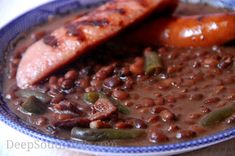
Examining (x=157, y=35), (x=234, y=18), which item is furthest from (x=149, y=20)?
(x=234, y=18)

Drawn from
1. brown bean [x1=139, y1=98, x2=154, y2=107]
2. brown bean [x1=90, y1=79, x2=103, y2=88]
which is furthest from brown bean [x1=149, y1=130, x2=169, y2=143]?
brown bean [x1=90, y1=79, x2=103, y2=88]

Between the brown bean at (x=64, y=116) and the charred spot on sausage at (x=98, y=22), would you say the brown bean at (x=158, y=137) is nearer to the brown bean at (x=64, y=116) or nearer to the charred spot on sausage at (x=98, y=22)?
the brown bean at (x=64, y=116)

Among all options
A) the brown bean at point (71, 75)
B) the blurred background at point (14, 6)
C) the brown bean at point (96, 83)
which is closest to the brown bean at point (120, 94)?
the brown bean at point (96, 83)

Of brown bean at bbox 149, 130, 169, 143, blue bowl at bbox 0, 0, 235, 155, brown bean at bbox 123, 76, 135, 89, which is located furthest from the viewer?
brown bean at bbox 123, 76, 135, 89

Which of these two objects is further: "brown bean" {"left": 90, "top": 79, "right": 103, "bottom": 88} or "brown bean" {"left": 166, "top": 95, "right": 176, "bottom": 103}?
"brown bean" {"left": 90, "top": 79, "right": 103, "bottom": 88}

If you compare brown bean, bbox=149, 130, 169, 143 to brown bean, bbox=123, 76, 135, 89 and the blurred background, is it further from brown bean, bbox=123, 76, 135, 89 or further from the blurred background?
the blurred background

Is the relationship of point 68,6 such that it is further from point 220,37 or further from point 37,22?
point 220,37

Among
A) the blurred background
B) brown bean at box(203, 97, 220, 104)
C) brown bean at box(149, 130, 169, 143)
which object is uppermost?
brown bean at box(203, 97, 220, 104)
